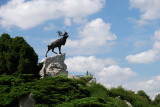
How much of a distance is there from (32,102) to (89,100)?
8.24ft

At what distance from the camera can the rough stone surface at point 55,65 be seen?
2266cm

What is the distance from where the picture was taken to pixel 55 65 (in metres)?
23.4

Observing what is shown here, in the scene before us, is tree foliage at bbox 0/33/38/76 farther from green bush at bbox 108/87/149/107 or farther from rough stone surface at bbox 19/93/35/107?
green bush at bbox 108/87/149/107

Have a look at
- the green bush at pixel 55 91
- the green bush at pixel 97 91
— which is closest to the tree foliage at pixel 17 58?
the green bush at pixel 55 91

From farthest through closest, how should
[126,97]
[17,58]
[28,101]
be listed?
[126,97], [17,58], [28,101]

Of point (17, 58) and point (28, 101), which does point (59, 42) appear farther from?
point (28, 101)

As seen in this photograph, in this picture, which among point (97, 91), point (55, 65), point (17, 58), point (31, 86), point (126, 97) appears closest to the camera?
point (31, 86)

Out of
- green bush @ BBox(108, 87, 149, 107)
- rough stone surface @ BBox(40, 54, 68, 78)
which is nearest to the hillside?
green bush @ BBox(108, 87, 149, 107)

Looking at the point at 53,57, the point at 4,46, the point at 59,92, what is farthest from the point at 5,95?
the point at 53,57

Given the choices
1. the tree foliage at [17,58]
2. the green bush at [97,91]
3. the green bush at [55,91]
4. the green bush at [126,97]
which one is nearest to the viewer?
the green bush at [55,91]

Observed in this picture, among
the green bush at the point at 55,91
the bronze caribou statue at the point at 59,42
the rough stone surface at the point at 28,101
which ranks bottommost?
the rough stone surface at the point at 28,101

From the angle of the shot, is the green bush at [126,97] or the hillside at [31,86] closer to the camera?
the hillside at [31,86]

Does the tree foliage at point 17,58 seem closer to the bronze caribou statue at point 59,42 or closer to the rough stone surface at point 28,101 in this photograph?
the rough stone surface at point 28,101

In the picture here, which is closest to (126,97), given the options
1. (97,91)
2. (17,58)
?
(97,91)
